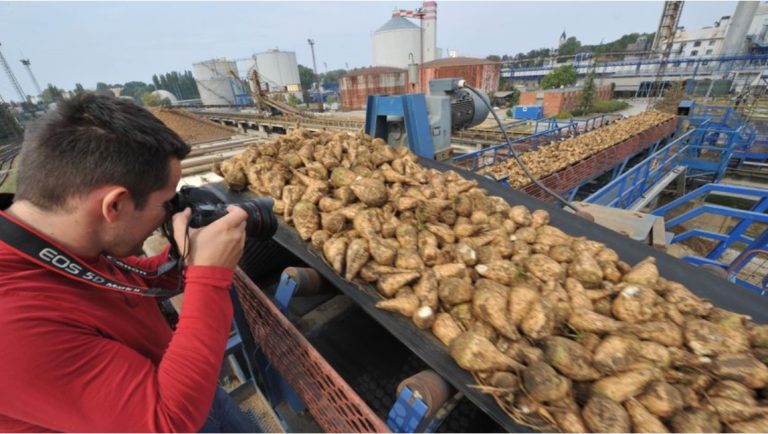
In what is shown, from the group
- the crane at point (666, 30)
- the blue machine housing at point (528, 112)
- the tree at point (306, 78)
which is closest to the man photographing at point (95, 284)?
the blue machine housing at point (528, 112)

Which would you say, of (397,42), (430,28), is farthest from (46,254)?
(430,28)

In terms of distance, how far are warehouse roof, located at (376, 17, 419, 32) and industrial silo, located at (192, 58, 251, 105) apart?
2156 cm

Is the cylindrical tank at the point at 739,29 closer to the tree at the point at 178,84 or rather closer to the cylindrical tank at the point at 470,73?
the cylindrical tank at the point at 470,73

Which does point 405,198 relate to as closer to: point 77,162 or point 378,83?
point 77,162

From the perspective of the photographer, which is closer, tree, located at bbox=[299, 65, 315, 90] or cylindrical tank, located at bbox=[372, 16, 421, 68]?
cylindrical tank, located at bbox=[372, 16, 421, 68]

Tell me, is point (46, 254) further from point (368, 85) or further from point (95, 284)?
point (368, 85)

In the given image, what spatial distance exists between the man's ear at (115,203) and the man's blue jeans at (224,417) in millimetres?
1316

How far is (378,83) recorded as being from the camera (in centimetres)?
3136

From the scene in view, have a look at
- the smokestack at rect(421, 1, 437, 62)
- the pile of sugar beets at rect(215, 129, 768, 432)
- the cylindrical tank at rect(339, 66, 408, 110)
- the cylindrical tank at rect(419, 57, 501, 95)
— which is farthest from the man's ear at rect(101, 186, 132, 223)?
the smokestack at rect(421, 1, 437, 62)

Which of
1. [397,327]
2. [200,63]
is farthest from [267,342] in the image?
[200,63]

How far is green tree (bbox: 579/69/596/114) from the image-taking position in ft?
75.8

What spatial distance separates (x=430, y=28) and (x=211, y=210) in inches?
2042

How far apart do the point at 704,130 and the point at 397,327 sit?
1231cm

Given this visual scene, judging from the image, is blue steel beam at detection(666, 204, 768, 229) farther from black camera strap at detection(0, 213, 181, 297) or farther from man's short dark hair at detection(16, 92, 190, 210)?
black camera strap at detection(0, 213, 181, 297)
